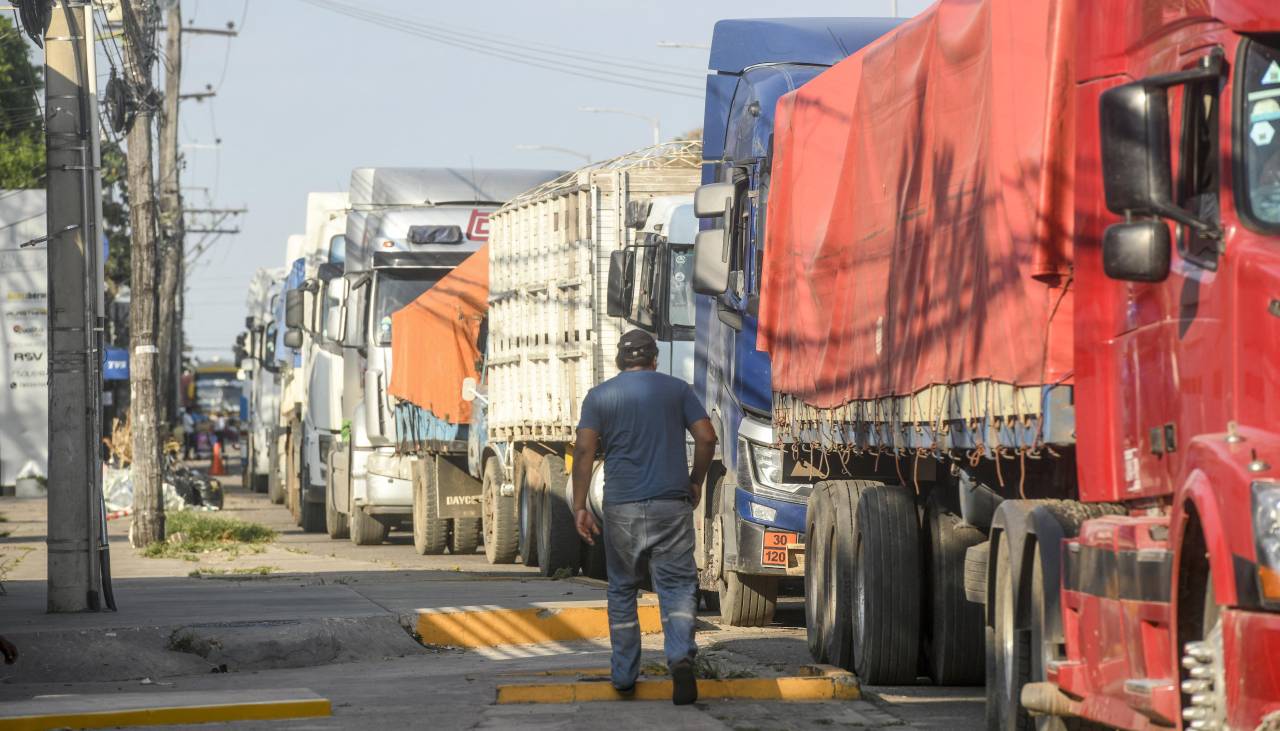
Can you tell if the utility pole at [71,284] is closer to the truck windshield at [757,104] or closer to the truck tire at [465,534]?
the truck windshield at [757,104]

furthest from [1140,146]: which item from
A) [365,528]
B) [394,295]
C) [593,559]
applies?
[365,528]

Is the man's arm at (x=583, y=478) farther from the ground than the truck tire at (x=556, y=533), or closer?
farther from the ground

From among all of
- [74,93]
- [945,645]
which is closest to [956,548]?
[945,645]

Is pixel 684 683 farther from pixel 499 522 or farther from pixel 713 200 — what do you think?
pixel 499 522

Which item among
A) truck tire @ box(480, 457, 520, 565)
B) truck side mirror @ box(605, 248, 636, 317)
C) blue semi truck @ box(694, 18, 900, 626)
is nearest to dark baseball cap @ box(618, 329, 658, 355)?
blue semi truck @ box(694, 18, 900, 626)

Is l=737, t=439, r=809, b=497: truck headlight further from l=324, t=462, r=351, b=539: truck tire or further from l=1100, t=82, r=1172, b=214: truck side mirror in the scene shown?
l=324, t=462, r=351, b=539: truck tire

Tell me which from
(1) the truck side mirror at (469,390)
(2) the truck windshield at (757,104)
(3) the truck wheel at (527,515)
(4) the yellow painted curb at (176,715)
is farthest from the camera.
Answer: (1) the truck side mirror at (469,390)

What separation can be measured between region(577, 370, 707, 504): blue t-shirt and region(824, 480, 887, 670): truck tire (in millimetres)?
1351

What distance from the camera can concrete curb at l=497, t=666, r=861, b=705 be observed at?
10305mm

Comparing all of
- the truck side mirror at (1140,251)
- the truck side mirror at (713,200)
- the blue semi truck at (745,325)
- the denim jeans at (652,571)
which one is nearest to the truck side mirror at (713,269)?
the blue semi truck at (745,325)

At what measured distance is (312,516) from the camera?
101 feet

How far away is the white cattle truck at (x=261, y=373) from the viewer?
39156mm

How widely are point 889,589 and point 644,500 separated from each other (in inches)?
58.8

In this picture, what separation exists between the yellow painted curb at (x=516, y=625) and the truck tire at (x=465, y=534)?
10.5 m
